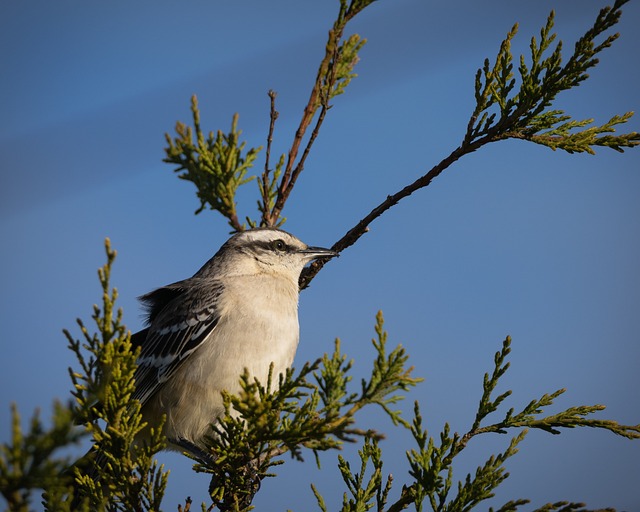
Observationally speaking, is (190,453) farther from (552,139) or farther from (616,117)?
(616,117)

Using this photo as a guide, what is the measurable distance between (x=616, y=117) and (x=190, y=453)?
12.0 feet

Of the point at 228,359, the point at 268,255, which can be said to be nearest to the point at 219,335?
the point at 228,359

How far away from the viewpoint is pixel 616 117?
4.51 metres

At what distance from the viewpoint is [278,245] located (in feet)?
18.2

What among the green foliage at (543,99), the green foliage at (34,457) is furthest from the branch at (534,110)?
the green foliage at (34,457)

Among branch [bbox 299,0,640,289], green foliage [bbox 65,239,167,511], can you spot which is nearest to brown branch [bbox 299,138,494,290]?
branch [bbox 299,0,640,289]

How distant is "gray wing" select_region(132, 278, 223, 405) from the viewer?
5.01 m

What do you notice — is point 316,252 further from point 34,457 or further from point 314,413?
point 34,457

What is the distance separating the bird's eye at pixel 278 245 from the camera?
551cm

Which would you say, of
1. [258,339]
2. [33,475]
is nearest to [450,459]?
[258,339]

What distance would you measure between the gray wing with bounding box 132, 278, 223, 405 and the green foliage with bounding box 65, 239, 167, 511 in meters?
1.06

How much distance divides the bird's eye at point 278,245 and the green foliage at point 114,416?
1.98m

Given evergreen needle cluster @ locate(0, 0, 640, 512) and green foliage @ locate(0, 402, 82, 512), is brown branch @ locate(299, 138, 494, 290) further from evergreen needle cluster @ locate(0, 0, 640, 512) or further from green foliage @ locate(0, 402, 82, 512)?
green foliage @ locate(0, 402, 82, 512)

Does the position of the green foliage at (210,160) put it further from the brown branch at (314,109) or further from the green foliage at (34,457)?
the green foliage at (34,457)
